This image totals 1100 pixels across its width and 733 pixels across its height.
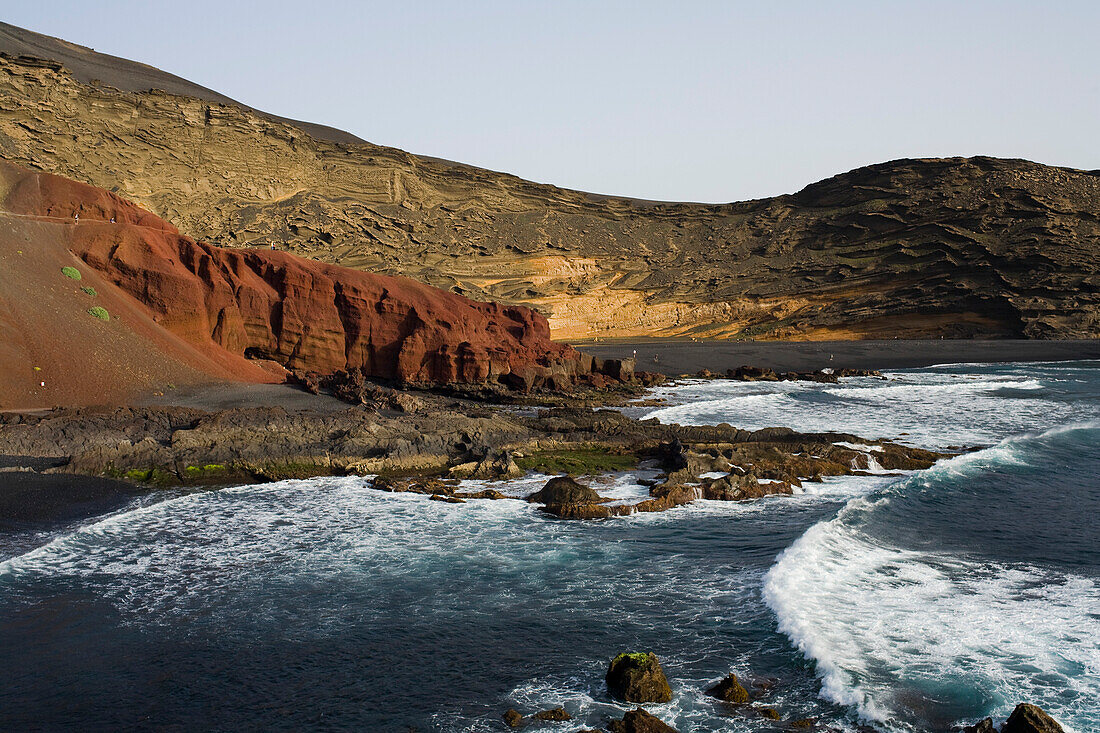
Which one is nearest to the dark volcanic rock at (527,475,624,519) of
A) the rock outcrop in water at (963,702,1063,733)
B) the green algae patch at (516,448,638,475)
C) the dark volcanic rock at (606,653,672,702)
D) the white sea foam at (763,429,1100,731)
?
the green algae patch at (516,448,638,475)

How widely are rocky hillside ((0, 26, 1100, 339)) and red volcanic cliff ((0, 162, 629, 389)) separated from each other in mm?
29309

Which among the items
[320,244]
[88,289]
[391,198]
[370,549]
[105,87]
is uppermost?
[105,87]

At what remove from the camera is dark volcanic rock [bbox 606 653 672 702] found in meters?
8.00

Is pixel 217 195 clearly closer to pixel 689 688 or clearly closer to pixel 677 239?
pixel 677 239

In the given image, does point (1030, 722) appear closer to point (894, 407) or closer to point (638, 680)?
point (638, 680)

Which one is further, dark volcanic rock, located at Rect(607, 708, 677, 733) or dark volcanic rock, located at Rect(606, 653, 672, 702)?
dark volcanic rock, located at Rect(606, 653, 672, 702)

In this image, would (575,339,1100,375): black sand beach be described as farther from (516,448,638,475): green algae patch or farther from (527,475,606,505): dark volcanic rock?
(527,475,606,505): dark volcanic rock

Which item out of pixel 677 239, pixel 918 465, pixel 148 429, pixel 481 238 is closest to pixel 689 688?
pixel 918 465

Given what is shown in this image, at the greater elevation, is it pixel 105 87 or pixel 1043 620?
pixel 105 87

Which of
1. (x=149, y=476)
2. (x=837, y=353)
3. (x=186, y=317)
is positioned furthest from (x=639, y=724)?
(x=837, y=353)

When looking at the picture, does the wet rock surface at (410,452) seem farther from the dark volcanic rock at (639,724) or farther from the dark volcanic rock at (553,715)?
the dark volcanic rock at (639,724)

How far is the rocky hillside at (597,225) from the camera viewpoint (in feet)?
194

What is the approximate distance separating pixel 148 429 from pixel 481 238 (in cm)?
5646

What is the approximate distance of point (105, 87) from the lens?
6166 cm
